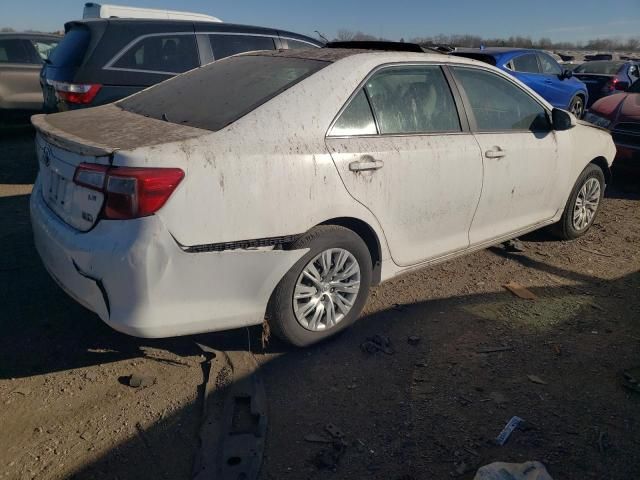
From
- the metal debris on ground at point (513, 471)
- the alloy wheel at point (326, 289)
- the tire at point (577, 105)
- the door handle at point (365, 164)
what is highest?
the door handle at point (365, 164)

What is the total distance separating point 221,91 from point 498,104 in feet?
7.03

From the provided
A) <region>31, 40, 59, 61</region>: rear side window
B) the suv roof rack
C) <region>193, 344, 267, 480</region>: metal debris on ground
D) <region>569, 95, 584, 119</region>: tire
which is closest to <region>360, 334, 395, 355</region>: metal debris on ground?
<region>193, 344, 267, 480</region>: metal debris on ground

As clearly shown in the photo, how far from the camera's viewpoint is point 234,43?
6.83 m

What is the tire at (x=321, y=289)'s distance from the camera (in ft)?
9.77

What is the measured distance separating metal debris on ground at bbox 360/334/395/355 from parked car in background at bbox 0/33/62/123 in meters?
8.51

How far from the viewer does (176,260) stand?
8.27ft

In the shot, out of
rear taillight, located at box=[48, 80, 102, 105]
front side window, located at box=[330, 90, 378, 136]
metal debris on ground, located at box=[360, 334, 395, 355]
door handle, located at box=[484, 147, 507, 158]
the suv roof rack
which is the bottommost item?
metal debris on ground, located at box=[360, 334, 395, 355]

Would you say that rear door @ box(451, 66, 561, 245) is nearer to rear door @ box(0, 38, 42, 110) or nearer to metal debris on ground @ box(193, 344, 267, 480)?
metal debris on ground @ box(193, 344, 267, 480)

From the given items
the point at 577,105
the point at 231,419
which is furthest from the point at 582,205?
the point at 577,105

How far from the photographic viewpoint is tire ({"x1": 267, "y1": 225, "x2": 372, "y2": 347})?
2.98m

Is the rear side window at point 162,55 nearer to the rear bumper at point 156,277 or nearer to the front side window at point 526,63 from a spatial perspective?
the rear bumper at point 156,277

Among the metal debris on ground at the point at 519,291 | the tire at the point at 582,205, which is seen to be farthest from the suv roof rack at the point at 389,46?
the tire at the point at 582,205

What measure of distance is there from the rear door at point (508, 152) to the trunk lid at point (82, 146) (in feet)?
6.98

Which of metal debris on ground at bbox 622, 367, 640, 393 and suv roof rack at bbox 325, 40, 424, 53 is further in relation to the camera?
suv roof rack at bbox 325, 40, 424, 53
